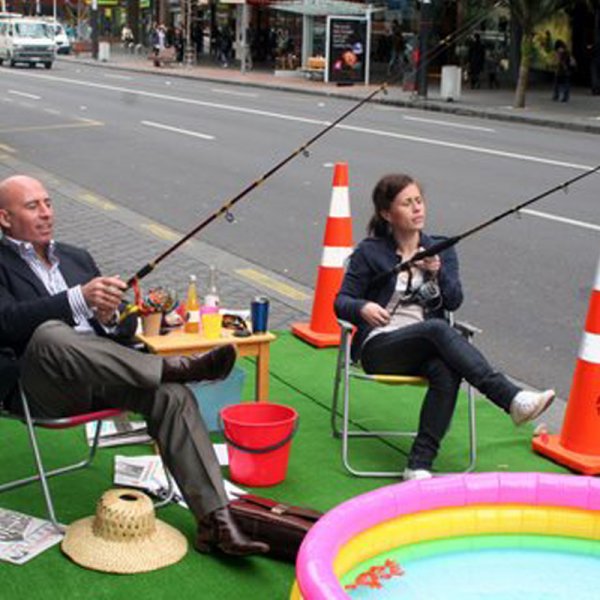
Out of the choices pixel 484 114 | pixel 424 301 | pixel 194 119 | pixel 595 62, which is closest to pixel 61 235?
pixel 424 301

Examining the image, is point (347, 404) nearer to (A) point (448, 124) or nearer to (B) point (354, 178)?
(B) point (354, 178)

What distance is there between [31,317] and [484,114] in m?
22.6

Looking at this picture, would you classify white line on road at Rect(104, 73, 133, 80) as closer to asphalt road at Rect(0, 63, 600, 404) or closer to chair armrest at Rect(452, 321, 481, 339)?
asphalt road at Rect(0, 63, 600, 404)

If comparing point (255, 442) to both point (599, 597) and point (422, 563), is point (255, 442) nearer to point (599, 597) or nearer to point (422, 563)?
point (422, 563)

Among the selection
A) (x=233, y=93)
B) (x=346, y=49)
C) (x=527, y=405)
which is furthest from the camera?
(x=346, y=49)

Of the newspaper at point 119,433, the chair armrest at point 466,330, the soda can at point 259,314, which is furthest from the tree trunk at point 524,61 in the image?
the newspaper at point 119,433

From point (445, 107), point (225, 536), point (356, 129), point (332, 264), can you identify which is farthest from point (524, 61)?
point (225, 536)

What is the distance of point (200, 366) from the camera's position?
164 inches

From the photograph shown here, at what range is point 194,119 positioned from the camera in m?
21.8

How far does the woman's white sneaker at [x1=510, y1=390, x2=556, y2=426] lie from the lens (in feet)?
14.9

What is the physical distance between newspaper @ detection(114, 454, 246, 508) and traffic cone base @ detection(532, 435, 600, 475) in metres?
1.46

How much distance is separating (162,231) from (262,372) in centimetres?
560

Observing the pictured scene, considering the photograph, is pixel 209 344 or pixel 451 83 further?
pixel 451 83

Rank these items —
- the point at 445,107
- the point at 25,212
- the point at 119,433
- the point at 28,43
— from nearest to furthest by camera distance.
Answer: the point at 25,212 → the point at 119,433 → the point at 445,107 → the point at 28,43
